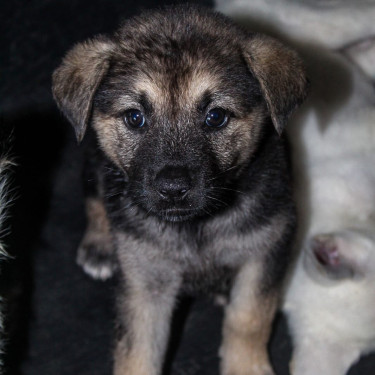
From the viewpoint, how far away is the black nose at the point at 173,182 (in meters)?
2.50

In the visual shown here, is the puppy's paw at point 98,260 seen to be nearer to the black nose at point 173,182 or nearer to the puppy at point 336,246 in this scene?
the puppy at point 336,246

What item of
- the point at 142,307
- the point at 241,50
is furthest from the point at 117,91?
the point at 142,307

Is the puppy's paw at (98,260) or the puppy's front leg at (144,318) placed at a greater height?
the puppy's front leg at (144,318)

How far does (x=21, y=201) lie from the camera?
3854mm

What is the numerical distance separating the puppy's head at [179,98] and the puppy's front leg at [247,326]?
0.43m

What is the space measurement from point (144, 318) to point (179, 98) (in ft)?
2.92

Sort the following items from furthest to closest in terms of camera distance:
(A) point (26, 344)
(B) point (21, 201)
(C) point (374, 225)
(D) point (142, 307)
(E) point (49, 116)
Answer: (E) point (49, 116)
(B) point (21, 201)
(C) point (374, 225)
(A) point (26, 344)
(D) point (142, 307)

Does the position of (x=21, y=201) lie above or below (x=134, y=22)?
below

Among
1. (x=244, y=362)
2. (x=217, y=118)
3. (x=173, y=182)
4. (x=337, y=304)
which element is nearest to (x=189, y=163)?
(x=173, y=182)


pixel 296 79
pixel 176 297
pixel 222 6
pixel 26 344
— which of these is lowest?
pixel 26 344

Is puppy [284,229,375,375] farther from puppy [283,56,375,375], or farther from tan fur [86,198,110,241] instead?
tan fur [86,198,110,241]

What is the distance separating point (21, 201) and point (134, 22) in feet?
4.55

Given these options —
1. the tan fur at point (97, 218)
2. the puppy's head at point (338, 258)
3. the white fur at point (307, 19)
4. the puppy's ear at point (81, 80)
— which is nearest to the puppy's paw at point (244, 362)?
the puppy's head at point (338, 258)

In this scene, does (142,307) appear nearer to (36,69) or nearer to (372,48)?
(36,69)
